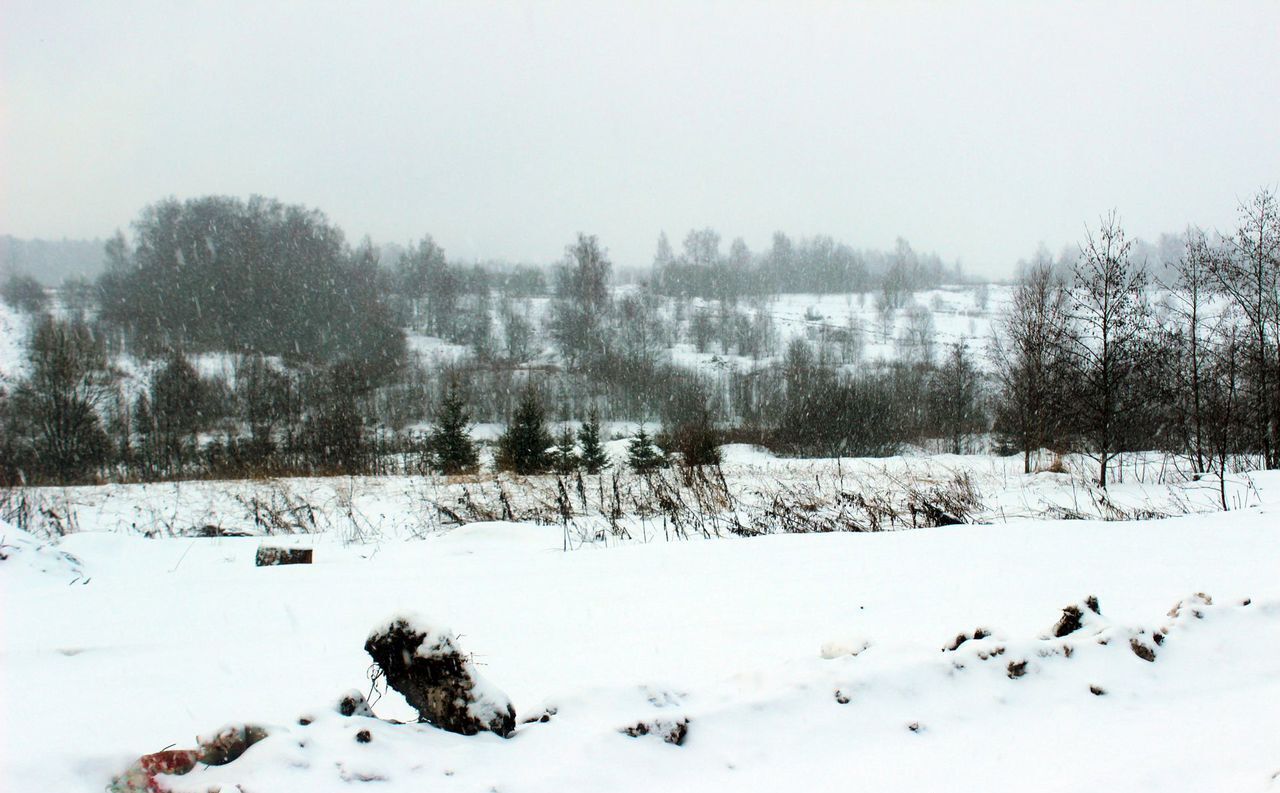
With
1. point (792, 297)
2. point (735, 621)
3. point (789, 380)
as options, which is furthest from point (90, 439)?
point (792, 297)

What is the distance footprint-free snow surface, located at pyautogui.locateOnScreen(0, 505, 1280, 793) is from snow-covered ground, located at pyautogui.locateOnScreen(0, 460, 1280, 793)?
0.05ft

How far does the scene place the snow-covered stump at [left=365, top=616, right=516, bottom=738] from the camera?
103 inches

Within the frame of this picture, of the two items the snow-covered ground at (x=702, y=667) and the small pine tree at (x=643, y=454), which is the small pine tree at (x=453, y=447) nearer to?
the small pine tree at (x=643, y=454)

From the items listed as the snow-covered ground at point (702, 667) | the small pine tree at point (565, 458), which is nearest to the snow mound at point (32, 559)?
the snow-covered ground at point (702, 667)

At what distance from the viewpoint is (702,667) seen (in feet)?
11.7

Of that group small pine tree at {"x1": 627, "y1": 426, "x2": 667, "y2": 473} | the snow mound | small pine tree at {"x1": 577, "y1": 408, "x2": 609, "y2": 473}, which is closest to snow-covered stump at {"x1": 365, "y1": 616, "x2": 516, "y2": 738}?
the snow mound

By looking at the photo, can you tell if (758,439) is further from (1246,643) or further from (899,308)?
(899,308)

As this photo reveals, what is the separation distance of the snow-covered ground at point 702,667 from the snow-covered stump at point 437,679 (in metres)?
0.09

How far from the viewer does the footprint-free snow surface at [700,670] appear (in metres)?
2.44

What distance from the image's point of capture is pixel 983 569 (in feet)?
17.5

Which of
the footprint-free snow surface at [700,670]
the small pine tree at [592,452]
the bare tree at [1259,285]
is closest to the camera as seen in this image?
the footprint-free snow surface at [700,670]

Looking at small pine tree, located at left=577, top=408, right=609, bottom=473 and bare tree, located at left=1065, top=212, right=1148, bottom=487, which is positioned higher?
bare tree, located at left=1065, top=212, right=1148, bottom=487

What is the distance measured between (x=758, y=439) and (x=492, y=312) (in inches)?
1942

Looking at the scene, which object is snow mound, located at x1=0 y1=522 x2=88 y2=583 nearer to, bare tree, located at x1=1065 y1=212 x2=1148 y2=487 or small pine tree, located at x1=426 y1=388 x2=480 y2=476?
small pine tree, located at x1=426 y1=388 x2=480 y2=476
